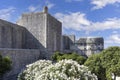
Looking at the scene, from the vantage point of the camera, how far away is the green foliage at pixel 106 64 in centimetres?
2083

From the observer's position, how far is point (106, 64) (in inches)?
844

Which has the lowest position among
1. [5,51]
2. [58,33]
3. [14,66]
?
[14,66]

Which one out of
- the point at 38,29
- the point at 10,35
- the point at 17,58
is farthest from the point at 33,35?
the point at 17,58

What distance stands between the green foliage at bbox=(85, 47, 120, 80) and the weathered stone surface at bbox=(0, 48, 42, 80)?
8.12m

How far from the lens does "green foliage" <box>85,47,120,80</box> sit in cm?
2083

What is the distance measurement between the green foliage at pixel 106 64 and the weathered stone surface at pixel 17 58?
8.12m

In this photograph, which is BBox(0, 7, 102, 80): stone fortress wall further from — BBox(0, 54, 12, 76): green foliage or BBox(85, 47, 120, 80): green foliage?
BBox(0, 54, 12, 76): green foliage

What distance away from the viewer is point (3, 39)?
107ft

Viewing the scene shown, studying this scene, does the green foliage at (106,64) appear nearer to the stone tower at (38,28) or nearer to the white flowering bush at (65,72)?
the white flowering bush at (65,72)

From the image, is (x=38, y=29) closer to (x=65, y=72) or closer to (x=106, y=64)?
(x=106, y=64)

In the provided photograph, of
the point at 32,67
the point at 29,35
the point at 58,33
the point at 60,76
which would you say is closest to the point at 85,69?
the point at 60,76

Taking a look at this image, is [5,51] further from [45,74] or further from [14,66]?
[45,74]

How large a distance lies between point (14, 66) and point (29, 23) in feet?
47.5

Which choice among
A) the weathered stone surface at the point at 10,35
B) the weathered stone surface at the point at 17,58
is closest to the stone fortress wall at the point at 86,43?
the weathered stone surface at the point at 10,35
